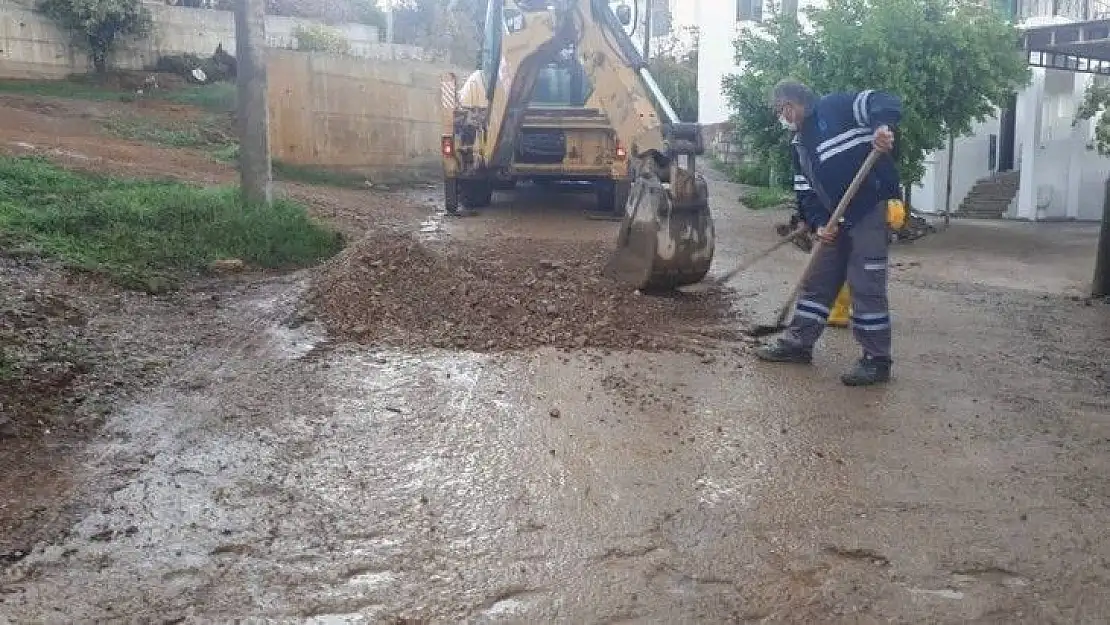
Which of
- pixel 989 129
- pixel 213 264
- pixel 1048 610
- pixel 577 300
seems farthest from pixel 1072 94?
pixel 1048 610

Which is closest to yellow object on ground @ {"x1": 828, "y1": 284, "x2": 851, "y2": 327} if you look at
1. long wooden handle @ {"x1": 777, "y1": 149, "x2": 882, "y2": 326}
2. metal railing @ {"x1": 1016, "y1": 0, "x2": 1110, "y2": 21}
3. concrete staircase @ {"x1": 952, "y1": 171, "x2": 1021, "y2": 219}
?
long wooden handle @ {"x1": 777, "y1": 149, "x2": 882, "y2": 326}

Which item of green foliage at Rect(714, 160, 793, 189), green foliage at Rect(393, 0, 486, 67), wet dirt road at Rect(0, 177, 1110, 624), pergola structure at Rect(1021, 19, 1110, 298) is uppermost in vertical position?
green foliage at Rect(393, 0, 486, 67)

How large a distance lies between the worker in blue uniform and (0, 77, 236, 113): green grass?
15.9m

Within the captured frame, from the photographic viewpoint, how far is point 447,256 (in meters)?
8.80

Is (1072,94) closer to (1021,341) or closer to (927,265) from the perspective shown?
(927,265)

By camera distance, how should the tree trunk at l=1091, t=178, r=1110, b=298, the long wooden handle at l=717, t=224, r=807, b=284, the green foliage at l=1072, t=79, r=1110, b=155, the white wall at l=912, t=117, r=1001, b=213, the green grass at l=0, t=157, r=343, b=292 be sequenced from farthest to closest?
the white wall at l=912, t=117, r=1001, b=213
the green foliage at l=1072, t=79, r=1110, b=155
the tree trunk at l=1091, t=178, r=1110, b=298
the green grass at l=0, t=157, r=343, b=292
the long wooden handle at l=717, t=224, r=807, b=284

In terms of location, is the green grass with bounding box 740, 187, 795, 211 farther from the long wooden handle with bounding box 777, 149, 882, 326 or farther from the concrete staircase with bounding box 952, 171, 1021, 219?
the long wooden handle with bounding box 777, 149, 882, 326

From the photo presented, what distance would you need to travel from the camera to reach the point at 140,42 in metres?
21.6

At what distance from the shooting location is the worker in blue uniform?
18.1 feet

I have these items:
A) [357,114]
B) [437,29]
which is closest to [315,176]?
[357,114]

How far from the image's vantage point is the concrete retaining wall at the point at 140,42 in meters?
19.1

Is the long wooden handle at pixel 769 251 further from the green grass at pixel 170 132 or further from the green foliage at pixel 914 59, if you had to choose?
the green grass at pixel 170 132

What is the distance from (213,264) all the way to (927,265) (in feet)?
26.3

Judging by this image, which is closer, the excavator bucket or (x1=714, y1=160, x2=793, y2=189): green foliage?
the excavator bucket
